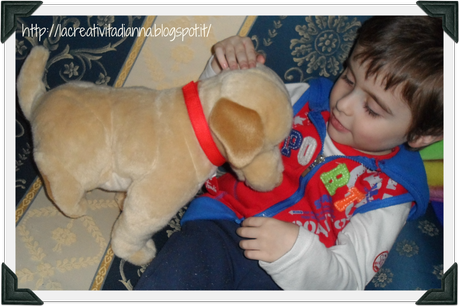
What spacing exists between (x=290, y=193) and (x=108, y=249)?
1.75ft

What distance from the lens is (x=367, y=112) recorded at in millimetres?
920

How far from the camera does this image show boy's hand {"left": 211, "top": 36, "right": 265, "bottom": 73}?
93cm

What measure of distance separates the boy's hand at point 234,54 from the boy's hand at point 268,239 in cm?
42

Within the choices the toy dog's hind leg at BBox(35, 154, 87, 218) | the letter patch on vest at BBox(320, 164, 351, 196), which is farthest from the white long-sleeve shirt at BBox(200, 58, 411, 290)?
the toy dog's hind leg at BBox(35, 154, 87, 218)

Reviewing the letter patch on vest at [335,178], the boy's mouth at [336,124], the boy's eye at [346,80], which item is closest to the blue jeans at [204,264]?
the letter patch on vest at [335,178]

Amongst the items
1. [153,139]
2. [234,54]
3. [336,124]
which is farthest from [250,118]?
[336,124]

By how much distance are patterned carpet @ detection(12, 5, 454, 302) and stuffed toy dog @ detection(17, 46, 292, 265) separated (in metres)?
0.18

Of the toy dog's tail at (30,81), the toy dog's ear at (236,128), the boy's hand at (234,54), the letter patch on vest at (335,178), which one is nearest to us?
the toy dog's ear at (236,128)

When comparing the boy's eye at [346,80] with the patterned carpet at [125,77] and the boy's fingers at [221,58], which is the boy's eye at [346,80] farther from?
the boy's fingers at [221,58]

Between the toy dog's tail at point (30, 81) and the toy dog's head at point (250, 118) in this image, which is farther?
the toy dog's tail at point (30, 81)

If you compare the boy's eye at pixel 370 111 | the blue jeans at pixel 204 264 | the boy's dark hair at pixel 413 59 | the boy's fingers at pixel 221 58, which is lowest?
the blue jeans at pixel 204 264

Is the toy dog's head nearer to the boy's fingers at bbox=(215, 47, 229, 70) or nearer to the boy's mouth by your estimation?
the boy's fingers at bbox=(215, 47, 229, 70)

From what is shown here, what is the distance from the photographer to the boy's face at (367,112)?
879 millimetres
